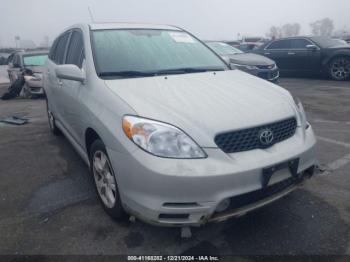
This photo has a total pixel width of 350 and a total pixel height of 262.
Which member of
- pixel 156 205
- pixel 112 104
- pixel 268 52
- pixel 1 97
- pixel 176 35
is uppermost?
pixel 176 35

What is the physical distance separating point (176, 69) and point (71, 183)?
1723 mm

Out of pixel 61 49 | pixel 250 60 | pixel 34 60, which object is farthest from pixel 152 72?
pixel 34 60

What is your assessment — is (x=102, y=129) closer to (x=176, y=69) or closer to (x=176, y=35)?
(x=176, y=69)

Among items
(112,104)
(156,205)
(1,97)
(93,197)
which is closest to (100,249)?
(156,205)

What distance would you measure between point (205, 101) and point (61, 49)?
2.82m

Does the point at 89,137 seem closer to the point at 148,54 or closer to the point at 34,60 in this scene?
→ the point at 148,54

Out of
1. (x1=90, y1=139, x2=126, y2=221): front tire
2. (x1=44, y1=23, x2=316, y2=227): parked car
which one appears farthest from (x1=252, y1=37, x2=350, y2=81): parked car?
(x1=90, y1=139, x2=126, y2=221): front tire

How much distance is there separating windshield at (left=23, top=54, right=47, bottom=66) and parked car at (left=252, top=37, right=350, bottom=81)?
27.1 feet

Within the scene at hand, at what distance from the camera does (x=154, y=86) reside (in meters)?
2.84

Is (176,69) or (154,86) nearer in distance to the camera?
(154,86)

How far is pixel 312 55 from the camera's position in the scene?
11414 millimetres

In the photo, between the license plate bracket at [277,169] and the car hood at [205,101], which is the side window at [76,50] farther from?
the license plate bracket at [277,169]

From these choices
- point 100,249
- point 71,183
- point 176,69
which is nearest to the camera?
point 100,249

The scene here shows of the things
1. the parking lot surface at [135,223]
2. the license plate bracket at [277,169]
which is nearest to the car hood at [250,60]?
the parking lot surface at [135,223]
